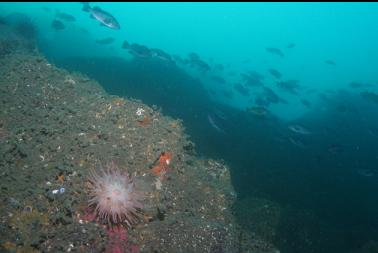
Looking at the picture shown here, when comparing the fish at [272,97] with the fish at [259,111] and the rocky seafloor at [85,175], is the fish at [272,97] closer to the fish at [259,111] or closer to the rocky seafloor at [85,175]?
the fish at [259,111]

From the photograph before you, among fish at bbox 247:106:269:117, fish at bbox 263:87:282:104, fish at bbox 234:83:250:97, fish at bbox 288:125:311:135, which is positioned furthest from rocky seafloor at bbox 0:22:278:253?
fish at bbox 234:83:250:97

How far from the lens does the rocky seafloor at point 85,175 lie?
5234mm

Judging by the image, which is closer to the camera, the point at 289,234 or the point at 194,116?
the point at 289,234

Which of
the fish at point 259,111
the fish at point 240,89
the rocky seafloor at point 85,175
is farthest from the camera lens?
the fish at point 240,89

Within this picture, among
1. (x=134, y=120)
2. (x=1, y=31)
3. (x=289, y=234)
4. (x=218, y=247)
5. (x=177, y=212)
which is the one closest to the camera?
(x=218, y=247)

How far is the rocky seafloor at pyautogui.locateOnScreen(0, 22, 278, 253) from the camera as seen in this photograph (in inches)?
206

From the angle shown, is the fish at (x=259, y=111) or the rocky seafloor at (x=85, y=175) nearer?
the rocky seafloor at (x=85, y=175)

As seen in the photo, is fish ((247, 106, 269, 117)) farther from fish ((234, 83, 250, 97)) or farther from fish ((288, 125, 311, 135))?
fish ((234, 83, 250, 97))

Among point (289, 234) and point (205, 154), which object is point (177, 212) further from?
point (205, 154)

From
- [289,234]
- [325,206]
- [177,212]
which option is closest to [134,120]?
[177,212]

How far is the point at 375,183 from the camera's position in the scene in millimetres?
14992

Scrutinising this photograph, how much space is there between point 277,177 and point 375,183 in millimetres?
6431

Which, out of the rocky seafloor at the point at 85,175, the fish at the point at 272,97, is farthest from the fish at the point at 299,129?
the rocky seafloor at the point at 85,175

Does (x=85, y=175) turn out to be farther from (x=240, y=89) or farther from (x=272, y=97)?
(x=240, y=89)
